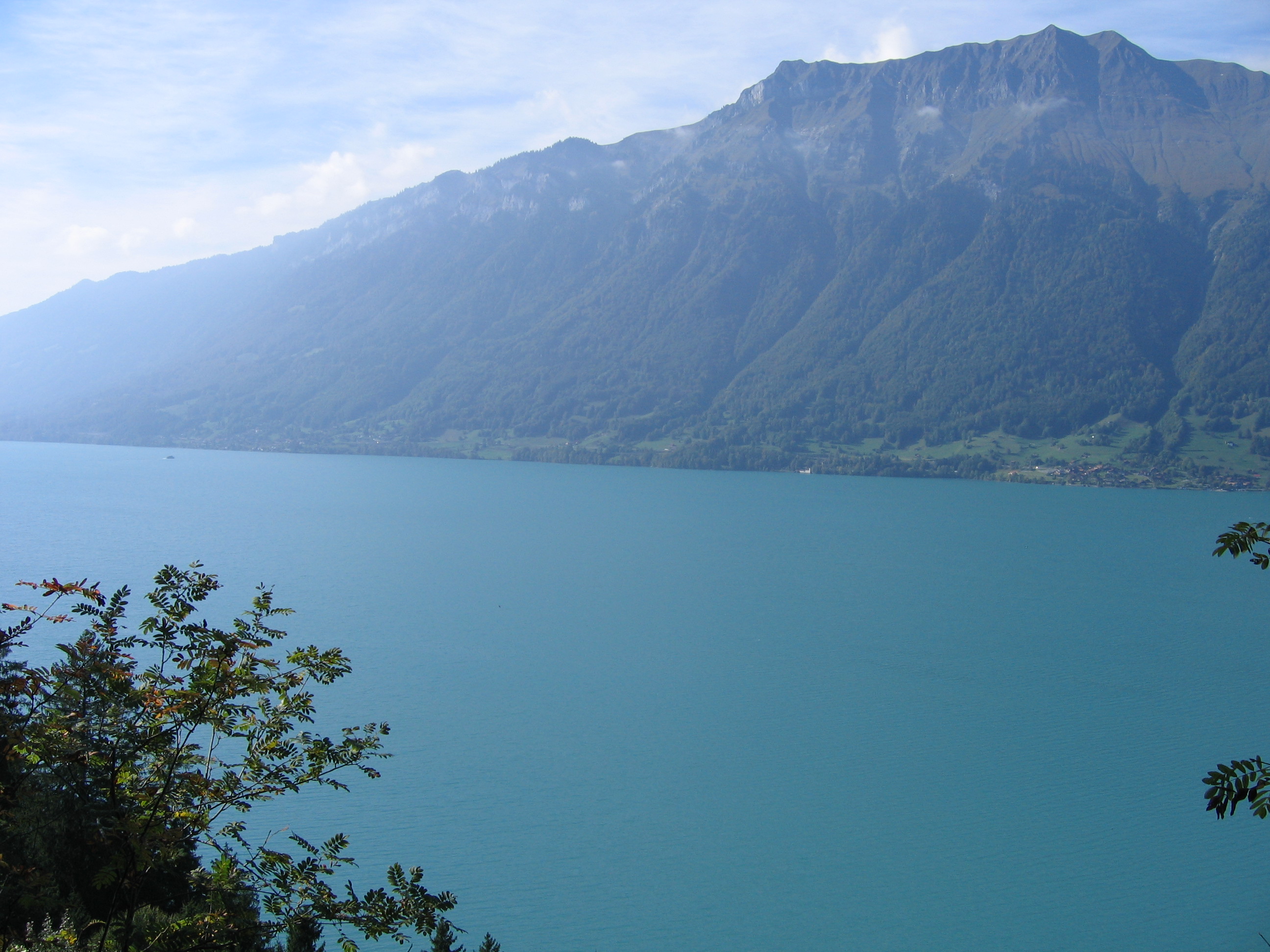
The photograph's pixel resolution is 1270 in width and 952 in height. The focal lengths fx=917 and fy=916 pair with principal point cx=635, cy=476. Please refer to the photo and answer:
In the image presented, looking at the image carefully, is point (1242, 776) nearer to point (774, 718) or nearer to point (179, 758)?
point (179, 758)

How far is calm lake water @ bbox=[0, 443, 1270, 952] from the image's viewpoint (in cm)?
2020

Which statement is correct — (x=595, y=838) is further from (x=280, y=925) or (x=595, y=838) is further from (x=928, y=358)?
(x=928, y=358)

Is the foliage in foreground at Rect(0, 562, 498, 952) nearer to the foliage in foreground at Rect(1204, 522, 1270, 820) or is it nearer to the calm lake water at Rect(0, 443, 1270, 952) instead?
the foliage in foreground at Rect(1204, 522, 1270, 820)

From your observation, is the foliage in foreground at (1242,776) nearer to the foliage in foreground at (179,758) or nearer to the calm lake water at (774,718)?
the foliage in foreground at (179,758)

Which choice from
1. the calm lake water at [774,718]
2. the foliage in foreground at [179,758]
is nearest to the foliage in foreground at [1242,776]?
the foliage in foreground at [179,758]

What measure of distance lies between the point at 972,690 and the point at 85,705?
36.1m

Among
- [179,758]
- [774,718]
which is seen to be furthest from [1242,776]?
[774,718]

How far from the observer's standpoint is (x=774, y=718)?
32312mm

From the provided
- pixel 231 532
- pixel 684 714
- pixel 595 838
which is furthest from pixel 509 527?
pixel 595 838

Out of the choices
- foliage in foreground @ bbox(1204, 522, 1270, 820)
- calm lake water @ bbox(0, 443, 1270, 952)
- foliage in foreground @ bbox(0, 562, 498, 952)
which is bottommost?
calm lake water @ bbox(0, 443, 1270, 952)

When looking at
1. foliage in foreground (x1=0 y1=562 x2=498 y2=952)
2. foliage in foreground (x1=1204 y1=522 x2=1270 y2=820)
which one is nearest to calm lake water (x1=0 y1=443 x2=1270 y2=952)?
foliage in foreground (x1=0 y1=562 x2=498 y2=952)

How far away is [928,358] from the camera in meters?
181

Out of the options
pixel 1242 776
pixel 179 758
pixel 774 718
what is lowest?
pixel 774 718

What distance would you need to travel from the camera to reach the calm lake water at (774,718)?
66.3ft
